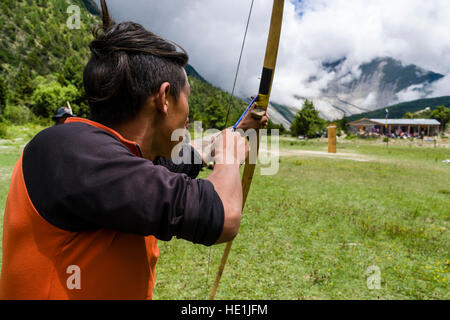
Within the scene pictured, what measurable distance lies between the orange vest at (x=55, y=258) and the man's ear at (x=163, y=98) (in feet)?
0.60

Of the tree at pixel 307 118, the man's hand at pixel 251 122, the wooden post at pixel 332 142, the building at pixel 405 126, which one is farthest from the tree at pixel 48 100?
the building at pixel 405 126

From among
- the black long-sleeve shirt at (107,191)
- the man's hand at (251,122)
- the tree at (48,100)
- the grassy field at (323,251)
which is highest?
the tree at (48,100)

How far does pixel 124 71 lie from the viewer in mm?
1037

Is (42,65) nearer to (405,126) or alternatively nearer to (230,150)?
(230,150)

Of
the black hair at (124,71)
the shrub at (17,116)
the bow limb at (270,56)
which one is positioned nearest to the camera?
the black hair at (124,71)

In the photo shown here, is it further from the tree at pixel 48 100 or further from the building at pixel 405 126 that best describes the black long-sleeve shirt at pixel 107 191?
the building at pixel 405 126

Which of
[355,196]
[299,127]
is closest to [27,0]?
[299,127]

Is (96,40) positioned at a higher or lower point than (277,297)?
higher

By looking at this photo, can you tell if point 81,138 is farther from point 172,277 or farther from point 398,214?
point 398,214

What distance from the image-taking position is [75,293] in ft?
3.33

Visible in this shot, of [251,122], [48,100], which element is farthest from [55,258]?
[48,100]

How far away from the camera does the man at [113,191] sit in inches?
32.9

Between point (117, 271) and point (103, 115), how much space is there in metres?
0.62

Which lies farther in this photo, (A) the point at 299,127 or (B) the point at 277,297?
(A) the point at 299,127
